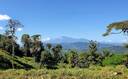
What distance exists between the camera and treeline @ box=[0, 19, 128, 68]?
138375 mm

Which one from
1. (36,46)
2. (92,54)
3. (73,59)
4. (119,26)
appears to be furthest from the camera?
(36,46)

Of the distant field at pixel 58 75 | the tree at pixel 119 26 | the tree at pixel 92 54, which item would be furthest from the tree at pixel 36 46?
the tree at pixel 119 26

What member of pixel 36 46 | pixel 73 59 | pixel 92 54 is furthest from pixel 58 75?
pixel 36 46

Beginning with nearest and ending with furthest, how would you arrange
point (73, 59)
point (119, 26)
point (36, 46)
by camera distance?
point (119, 26), point (73, 59), point (36, 46)

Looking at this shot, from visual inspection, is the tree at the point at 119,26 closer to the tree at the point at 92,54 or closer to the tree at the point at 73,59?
the tree at the point at 92,54

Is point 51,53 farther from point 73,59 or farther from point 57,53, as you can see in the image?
point 73,59

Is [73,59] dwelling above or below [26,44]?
below

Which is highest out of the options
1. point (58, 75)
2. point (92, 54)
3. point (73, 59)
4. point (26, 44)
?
point (26, 44)

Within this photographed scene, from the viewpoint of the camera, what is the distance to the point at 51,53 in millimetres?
168500

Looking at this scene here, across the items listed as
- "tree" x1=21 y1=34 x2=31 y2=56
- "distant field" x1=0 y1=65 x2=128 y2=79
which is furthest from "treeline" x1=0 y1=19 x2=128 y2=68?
"distant field" x1=0 y1=65 x2=128 y2=79

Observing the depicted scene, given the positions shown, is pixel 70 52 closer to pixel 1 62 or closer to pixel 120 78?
pixel 1 62

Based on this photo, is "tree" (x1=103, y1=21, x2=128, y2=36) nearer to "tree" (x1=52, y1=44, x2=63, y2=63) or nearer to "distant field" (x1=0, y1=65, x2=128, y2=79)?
"distant field" (x1=0, y1=65, x2=128, y2=79)

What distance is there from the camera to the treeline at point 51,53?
5448 inches

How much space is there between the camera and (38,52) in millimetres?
164000
